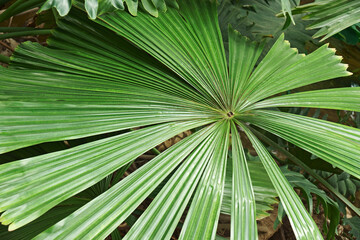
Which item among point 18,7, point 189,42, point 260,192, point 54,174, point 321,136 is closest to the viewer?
point 54,174

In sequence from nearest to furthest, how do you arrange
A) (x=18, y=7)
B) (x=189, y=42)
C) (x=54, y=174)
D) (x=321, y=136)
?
(x=54, y=174)
(x=321, y=136)
(x=189, y=42)
(x=18, y=7)

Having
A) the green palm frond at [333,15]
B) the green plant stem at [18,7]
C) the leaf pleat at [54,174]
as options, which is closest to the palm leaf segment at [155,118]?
the leaf pleat at [54,174]

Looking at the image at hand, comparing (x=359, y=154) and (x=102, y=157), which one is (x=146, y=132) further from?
(x=359, y=154)

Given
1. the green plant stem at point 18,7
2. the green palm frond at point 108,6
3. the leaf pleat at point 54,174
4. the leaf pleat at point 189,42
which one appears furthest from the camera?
the green plant stem at point 18,7

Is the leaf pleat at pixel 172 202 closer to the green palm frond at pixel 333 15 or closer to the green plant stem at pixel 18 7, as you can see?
the green palm frond at pixel 333 15

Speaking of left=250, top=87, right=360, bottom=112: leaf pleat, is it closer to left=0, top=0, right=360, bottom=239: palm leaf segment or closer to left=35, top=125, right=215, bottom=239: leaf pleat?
left=0, top=0, right=360, bottom=239: palm leaf segment

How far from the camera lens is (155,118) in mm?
628

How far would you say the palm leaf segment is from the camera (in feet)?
1.55

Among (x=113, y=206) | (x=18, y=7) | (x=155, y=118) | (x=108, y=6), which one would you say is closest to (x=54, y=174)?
(x=113, y=206)

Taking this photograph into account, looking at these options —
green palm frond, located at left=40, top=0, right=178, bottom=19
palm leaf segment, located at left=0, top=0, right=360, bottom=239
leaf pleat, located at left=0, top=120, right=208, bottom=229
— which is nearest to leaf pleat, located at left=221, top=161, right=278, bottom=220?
palm leaf segment, located at left=0, top=0, right=360, bottom=239

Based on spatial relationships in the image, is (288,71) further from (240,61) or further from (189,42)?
(189,42)

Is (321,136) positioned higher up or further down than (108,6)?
further down

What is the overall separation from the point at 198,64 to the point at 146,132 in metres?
0.22

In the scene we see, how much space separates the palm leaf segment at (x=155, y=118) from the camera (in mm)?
472
